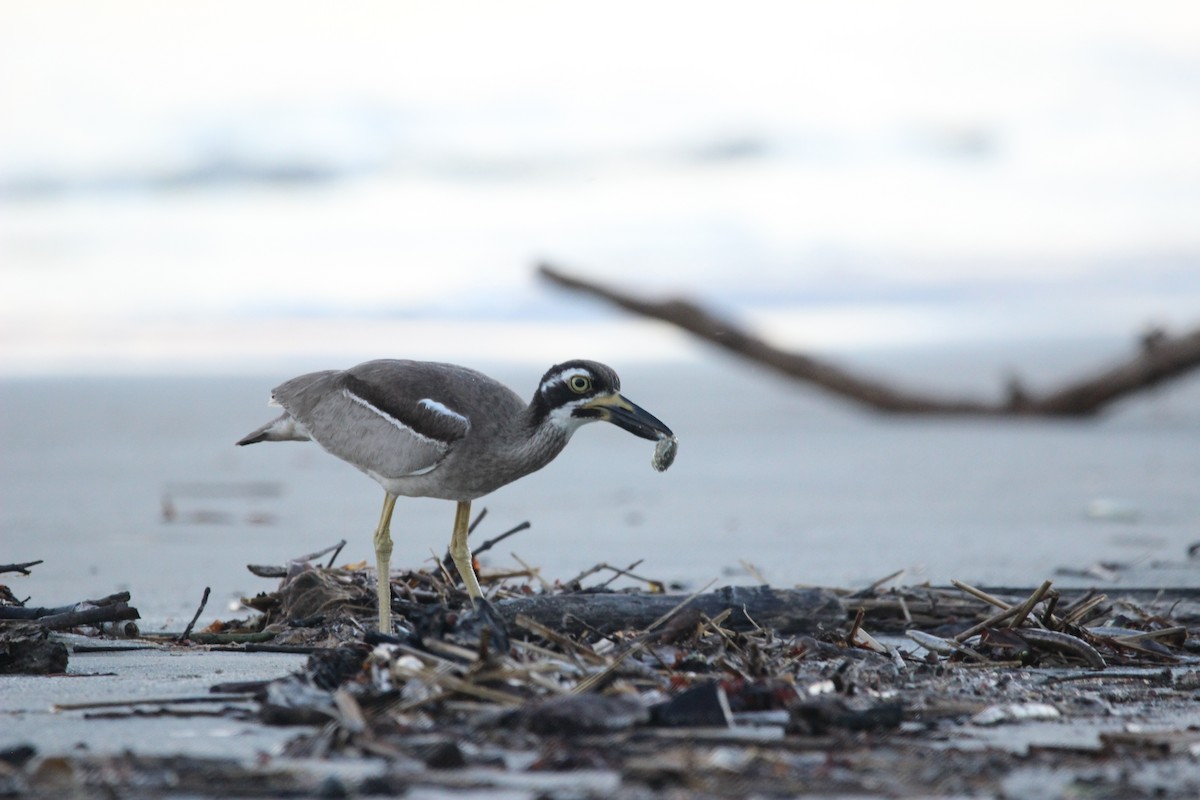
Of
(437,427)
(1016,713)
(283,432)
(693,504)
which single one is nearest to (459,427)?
(437,427)

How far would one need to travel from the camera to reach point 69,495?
427 inches

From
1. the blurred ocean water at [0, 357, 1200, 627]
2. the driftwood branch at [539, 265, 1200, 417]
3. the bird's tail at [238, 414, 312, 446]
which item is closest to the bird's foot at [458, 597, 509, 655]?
the blurred ocean water at [0, 357, 1200, 627]

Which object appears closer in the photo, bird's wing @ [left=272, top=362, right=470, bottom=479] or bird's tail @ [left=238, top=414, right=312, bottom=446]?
bird's wing @ [left=272, top=362, right=470, bottom=479]

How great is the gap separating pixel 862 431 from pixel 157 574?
28.5 ft

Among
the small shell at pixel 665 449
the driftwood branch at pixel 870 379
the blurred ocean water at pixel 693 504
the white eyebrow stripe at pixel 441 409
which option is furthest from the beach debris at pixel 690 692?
the driftwood branch at pixel 870 379

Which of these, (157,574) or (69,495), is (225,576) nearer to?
(157,574)

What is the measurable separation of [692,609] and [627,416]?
1.12 m

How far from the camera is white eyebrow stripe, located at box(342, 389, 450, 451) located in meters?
6.26

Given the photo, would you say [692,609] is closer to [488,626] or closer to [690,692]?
[488,626]

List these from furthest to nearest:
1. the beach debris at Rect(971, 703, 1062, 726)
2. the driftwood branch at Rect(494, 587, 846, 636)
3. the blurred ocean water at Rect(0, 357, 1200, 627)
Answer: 1. the blurred ocean water at Rect(0, 357, 1200, 627)
2. the driftwood branch at Rect(494, 587, 846, 636)
3. the beach debris at Rect(971, 703, 1062, 726)

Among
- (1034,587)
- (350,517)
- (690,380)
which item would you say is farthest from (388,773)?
(690,380)

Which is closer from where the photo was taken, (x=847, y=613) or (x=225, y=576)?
(x=847, y=613)

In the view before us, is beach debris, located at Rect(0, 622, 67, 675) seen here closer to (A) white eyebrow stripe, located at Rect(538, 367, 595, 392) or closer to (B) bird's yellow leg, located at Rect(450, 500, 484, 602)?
(B) bird's yellow leg, located at Rect(450, 500, 484, 602)

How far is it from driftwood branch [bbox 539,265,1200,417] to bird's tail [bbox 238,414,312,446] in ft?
24.1
